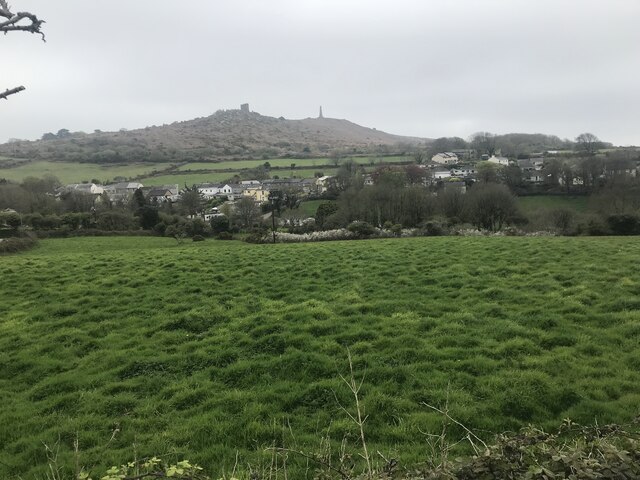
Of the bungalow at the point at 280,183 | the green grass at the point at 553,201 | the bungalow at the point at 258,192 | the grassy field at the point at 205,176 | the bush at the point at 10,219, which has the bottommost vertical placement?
the green grass at the point at 553,201

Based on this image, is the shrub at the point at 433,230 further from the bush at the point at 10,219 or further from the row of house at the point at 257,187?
the row of house at the point at 257,187

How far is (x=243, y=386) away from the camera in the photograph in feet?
22.0

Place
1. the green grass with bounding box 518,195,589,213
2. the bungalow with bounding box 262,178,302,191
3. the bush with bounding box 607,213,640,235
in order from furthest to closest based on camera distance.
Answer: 1. the bungalow with bounding box 262,178,302,191
2. the green grass with bounding box 518,195,589,213
3. the bush with bounding box 607,213,640,235

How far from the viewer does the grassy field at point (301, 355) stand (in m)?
5.41

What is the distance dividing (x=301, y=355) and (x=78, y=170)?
116979mm

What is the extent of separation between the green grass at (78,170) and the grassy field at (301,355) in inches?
3805

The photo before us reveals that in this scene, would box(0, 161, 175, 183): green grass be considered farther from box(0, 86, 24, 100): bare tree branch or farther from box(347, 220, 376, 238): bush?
box(0, 86, 24, 100): bare tree branch

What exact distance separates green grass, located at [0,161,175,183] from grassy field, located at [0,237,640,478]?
3805 inches

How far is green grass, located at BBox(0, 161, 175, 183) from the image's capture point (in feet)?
310

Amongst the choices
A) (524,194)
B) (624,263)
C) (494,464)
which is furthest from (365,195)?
(494,464)

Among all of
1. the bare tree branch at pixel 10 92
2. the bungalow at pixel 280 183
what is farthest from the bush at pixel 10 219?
the bungalow at pixel 280 183

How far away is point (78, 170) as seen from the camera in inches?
4124

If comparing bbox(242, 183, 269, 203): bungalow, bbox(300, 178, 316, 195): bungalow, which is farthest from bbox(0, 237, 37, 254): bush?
bbox(242, 183, 269, 203): bungalow

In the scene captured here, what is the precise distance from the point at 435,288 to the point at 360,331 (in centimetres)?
390
